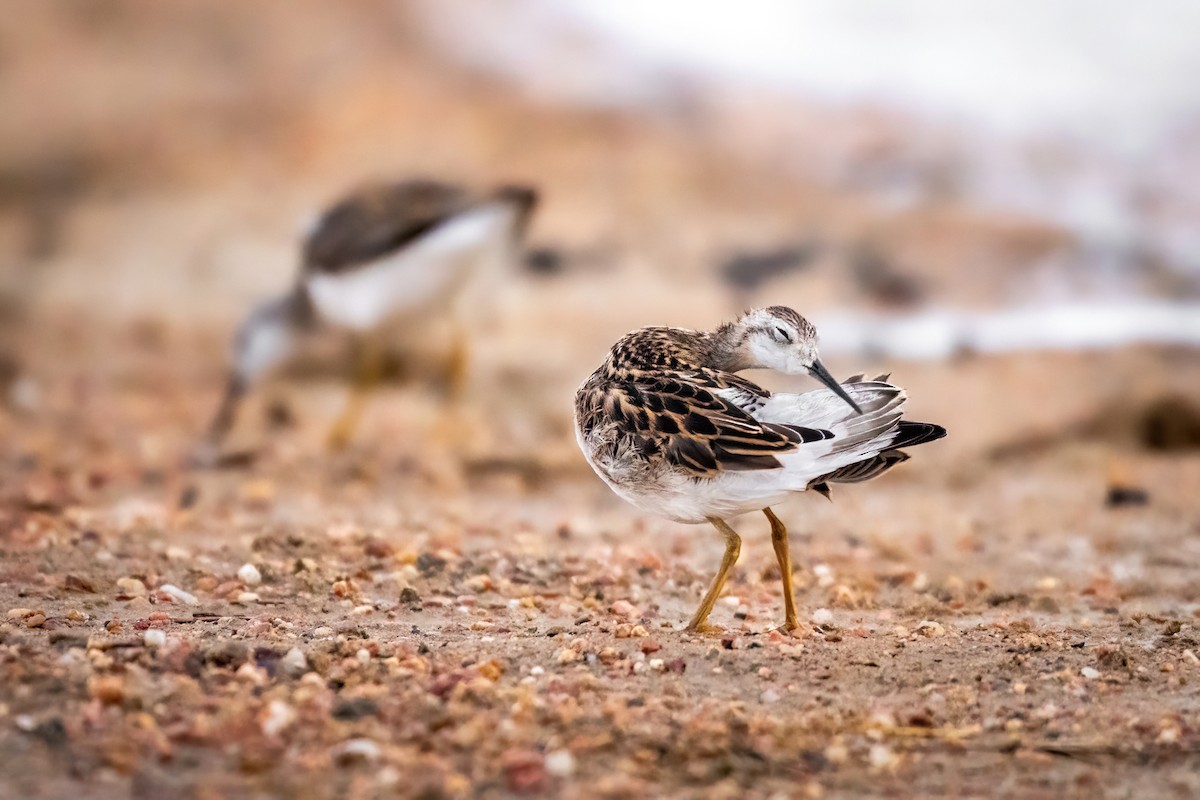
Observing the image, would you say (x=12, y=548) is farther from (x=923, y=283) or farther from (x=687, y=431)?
(x=923, y=283)

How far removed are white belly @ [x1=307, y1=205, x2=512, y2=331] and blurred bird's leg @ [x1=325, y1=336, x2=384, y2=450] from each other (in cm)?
22

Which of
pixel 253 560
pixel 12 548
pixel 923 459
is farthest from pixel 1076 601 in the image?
pixel 12 548

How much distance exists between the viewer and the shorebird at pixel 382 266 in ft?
27.4

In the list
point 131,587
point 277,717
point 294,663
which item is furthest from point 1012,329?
point 277,717

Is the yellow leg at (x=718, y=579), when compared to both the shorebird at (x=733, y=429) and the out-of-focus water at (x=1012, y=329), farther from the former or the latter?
the out-of-focus water at (x=1012, y=329)

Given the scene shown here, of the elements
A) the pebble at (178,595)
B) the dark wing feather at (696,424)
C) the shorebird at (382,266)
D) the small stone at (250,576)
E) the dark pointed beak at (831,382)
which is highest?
the shorebird at (382,266)

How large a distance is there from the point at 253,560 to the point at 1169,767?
3.47 m

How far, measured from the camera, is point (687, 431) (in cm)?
407

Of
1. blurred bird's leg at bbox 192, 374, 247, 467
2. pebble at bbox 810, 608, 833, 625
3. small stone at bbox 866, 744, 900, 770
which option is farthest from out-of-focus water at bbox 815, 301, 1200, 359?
small stone at bbox 866, 744, 900, 770

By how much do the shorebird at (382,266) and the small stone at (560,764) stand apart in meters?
5.17

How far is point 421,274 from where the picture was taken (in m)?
8.49

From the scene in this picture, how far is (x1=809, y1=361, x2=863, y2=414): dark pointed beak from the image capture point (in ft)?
13.4

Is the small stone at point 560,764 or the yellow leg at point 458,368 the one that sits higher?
the yellow leg at point 458,368

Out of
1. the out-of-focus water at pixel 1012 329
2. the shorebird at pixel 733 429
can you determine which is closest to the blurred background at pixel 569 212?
the out-of-focus water at pixel 1012 329
